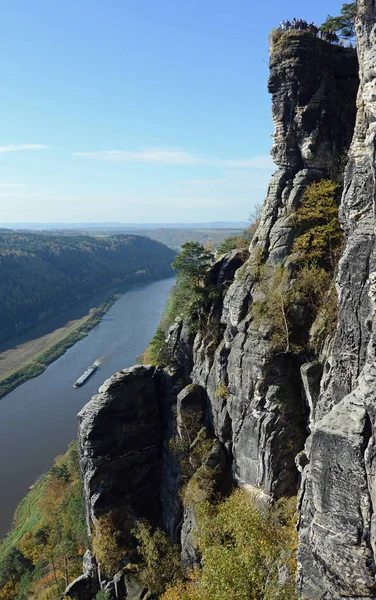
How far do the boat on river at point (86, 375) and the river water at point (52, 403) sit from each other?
723mm

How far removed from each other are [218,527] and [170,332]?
1177cm

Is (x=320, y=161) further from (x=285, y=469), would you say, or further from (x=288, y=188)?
(x=285, y=469)

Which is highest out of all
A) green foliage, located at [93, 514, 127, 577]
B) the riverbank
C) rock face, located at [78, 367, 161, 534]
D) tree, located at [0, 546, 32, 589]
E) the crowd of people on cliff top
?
the crowd of people on cliff top

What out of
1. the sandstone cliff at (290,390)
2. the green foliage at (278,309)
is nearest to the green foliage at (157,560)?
the sandstone cliff at (290,390)

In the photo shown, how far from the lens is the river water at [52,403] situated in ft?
134

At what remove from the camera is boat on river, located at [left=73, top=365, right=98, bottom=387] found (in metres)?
58.3

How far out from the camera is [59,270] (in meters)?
128

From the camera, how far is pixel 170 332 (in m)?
26.2

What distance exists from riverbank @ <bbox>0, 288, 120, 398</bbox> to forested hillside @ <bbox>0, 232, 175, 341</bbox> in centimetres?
938

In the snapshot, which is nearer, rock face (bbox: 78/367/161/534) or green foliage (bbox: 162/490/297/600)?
green foliage (bbox: 162/490/297/600)

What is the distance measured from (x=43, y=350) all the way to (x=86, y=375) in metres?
19.8

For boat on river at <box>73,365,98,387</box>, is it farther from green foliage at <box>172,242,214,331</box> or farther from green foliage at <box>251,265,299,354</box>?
green foliage at <box>251,265,299,354</box>

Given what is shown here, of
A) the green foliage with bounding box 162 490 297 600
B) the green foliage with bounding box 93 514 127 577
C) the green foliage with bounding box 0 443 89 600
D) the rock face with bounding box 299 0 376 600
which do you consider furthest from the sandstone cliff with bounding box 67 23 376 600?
the green foliage with bounding box 0 443 89 600

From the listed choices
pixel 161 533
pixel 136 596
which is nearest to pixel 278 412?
pixel 161 533
